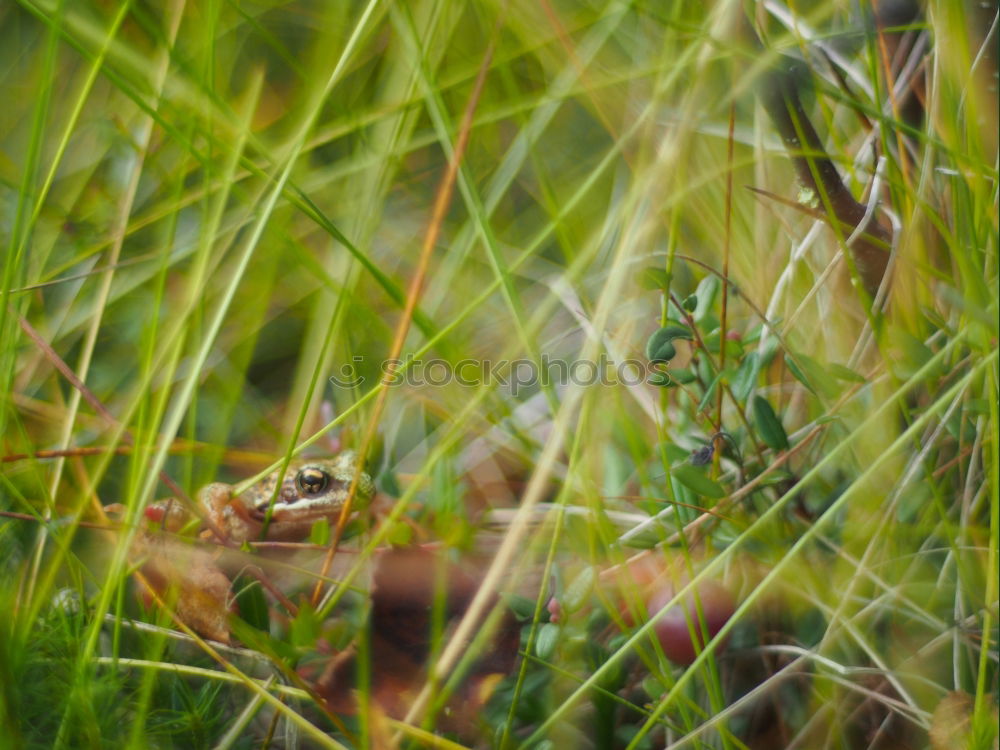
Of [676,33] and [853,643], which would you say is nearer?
[853,643]

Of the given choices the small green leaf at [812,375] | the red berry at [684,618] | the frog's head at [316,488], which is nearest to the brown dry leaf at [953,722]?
the red berry at [684,618]

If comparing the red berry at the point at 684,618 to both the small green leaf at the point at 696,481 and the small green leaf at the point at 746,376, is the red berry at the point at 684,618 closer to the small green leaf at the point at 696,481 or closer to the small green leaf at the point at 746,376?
the small green leaf at the point at 696,481

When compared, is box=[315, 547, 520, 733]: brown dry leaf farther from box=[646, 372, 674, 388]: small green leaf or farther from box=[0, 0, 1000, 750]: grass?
box=[646, 372, 674, 388]: small green leaf

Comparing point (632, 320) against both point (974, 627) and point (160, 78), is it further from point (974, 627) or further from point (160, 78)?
point (160, 78)

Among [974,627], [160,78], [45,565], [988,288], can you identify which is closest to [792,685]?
[974,627]

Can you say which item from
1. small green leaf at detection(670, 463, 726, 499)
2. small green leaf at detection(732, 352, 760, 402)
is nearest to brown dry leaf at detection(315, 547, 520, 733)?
small green leaf at detection(670, 463, 726, 499)

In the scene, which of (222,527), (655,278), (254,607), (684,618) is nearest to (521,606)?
(684,618)
